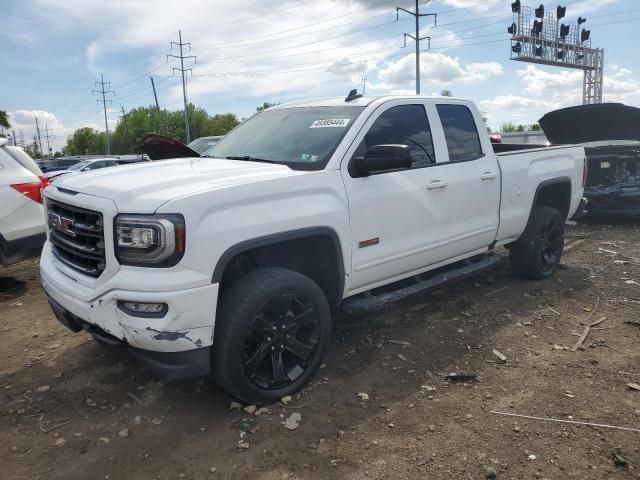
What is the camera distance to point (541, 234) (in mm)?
5637

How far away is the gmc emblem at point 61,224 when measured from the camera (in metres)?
3.19

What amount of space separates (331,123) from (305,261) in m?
1.08

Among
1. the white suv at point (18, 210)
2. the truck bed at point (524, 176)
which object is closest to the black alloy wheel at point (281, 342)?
the truck bed at point (524, 176)

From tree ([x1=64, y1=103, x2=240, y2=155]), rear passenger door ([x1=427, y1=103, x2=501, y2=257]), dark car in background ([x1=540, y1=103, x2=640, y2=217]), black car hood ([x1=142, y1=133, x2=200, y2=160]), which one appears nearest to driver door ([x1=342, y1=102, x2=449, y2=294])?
rear passenger door ([x1=427, y1=103, x2=501, y2=257])

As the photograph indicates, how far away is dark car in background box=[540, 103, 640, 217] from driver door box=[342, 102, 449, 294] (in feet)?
17.6

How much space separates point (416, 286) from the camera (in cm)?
430

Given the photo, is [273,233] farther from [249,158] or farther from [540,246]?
[540,246]

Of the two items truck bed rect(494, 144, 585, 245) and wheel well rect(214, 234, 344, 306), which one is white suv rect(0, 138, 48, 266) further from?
truck bed rect(494, 144, 585, 245)

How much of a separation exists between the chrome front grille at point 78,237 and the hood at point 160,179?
0.46 feet

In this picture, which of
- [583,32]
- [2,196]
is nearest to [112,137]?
[583,32]

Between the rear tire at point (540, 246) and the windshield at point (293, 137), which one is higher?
the windshield at point (293, 137)

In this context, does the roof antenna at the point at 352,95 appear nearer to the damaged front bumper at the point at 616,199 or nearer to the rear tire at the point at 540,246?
the rear tire at the point at 540,246

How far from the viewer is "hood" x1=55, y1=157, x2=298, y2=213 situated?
282 cm

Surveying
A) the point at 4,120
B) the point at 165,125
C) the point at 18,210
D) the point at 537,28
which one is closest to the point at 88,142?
the point at 165,125
